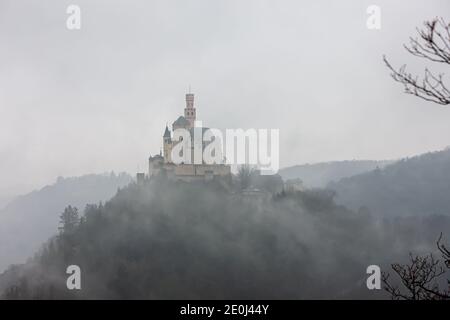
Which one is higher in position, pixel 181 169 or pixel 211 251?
pixel 181 169

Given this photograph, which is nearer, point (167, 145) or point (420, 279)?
point (420, 279)

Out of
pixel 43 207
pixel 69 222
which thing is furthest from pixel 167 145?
pixel 43 207

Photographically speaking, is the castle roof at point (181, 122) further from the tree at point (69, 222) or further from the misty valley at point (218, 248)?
the tree at point (69, 222)

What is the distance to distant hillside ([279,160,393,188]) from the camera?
100812 mm

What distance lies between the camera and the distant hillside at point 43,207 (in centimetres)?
10544

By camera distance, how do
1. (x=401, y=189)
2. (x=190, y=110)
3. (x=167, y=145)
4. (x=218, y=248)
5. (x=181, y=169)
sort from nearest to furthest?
(x=181, y=169)
(x=167, y=145)
(x=190, y=110)
(x=218, y=248)
(x=401, y=189)

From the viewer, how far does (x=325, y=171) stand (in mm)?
106188

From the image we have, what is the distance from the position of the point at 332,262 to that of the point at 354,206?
18336 millimetres

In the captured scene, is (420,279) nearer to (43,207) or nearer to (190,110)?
(190,110)

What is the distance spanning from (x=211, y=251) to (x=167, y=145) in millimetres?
17415

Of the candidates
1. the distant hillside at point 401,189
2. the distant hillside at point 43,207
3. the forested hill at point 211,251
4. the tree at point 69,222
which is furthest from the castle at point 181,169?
the distant hillside at point 43,207

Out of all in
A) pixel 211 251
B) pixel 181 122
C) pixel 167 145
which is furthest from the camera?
pixel 211 251
